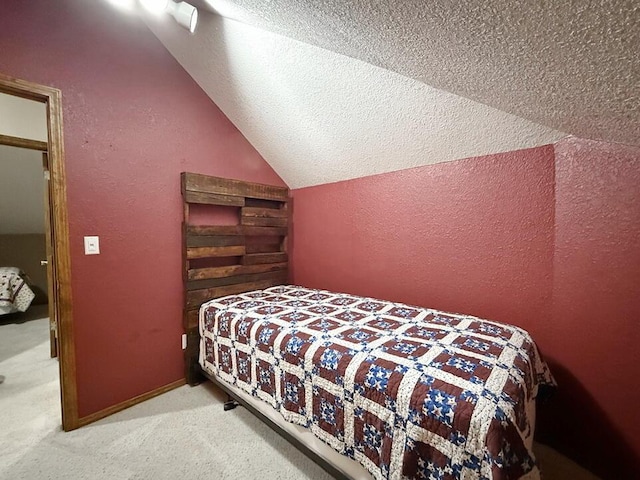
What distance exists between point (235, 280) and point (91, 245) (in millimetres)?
1000

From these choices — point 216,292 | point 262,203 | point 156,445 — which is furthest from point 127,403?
point 262,203

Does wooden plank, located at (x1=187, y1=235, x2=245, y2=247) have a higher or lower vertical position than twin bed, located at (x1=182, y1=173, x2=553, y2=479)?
higher

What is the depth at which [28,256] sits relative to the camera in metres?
4.24

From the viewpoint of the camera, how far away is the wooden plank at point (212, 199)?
2072mm

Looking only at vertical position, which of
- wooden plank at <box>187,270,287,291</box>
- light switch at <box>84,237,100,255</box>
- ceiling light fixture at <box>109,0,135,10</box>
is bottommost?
wooden plank at <box>187,270,287,291</box>

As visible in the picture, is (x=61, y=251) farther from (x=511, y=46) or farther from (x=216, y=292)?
(x=511, y=46)

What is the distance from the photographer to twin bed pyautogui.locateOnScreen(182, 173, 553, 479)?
0.88 m

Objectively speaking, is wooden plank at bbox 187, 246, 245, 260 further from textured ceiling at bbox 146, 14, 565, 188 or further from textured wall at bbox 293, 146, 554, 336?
textured ceiling at bbox 146, 14, 565, 188

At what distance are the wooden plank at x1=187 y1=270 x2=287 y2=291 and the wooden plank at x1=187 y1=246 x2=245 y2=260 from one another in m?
0.19

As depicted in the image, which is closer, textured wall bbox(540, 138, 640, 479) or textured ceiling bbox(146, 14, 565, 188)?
textured wall bbox(540, 138, 640, 479)

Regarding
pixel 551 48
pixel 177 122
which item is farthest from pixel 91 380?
pixel 551 48

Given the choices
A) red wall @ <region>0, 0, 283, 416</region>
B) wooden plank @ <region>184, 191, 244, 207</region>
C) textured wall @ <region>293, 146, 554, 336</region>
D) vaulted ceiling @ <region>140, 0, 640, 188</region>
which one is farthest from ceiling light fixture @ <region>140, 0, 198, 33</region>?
textured wall @ <region>293, 146, 554, 336</region>

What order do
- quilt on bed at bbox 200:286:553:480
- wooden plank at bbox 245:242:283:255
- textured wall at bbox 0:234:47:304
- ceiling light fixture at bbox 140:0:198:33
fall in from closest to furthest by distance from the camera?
quilt on bed at bbox 200:286:553:480 → ceiling light fixture at bbox 140:0:198:33 → wooden plank at bbox 245:242:283:255 → textured wall at bbox 0:234:47:304

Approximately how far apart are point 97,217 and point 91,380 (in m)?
1.04
